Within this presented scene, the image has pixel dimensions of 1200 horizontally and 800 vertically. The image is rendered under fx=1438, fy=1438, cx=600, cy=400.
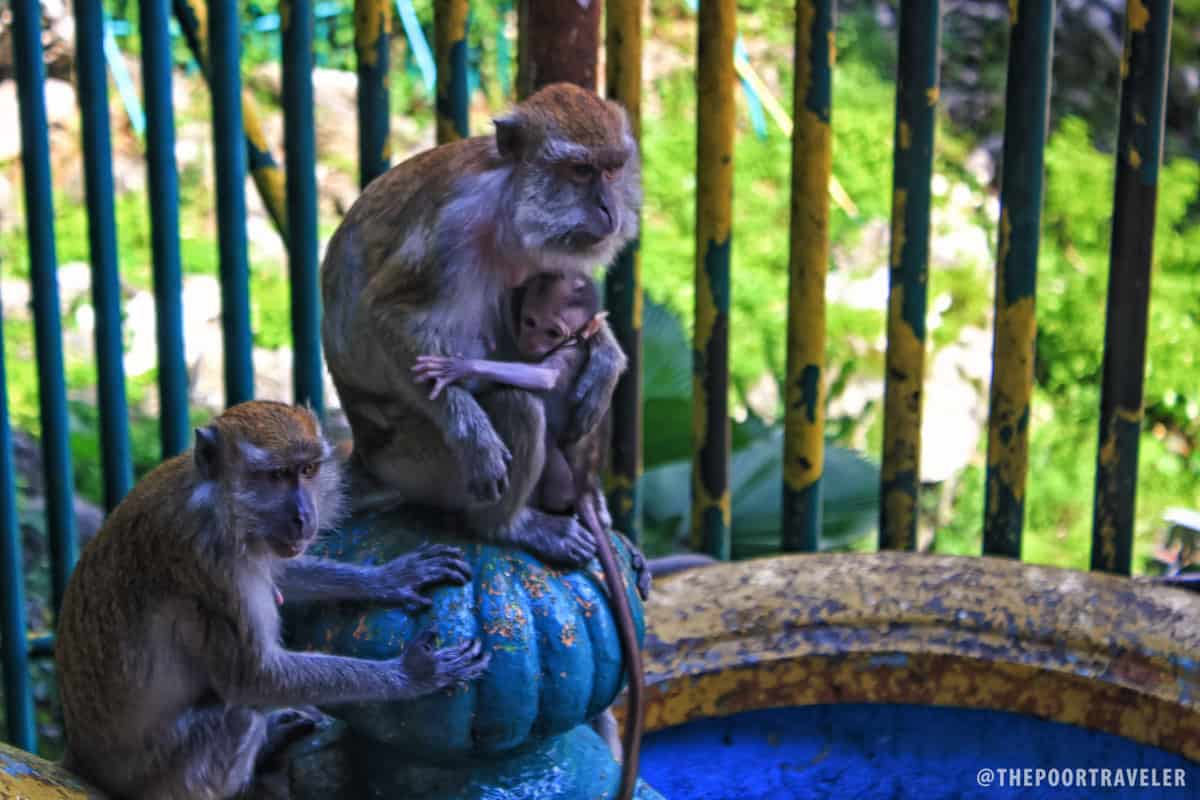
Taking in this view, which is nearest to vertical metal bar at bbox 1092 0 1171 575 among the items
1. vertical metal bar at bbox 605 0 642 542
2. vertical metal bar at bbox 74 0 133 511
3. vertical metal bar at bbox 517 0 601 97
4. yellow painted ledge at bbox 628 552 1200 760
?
yellow painted ledge at bbox 628 552 1200 760

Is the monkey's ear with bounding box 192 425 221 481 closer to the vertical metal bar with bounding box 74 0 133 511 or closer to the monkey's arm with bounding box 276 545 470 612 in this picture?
the monkey's arm with bounding box 276 545 470 612

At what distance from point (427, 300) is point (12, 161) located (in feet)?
20.9

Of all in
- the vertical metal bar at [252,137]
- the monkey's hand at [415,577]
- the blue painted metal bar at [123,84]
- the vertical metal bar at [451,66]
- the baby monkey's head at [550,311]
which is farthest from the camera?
the blue painted metal bar at [123,84]

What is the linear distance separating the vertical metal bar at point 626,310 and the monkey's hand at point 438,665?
137 centimetres

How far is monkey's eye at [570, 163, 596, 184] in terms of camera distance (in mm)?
2469

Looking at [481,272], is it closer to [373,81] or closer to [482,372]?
[482,372]

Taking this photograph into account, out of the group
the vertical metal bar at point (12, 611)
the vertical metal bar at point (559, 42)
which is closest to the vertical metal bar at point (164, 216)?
the vertical metal bar at point (12, 611)

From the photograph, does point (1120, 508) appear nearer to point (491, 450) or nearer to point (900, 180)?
point (900, 180)

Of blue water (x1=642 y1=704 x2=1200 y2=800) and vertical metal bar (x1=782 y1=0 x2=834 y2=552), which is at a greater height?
vertical metal bar (x1=782 y1=0 x2=834 y2=552)

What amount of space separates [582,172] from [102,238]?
4.99 ft

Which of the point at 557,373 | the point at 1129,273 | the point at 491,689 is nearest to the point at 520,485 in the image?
A: the point at 557,373

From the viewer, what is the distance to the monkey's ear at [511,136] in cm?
246

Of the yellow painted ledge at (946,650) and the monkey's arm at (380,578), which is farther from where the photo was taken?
the yellow painted ledge at (946,650)

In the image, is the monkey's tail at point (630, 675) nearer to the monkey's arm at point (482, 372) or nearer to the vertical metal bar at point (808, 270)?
the monkey's arm at point (482, 372)
